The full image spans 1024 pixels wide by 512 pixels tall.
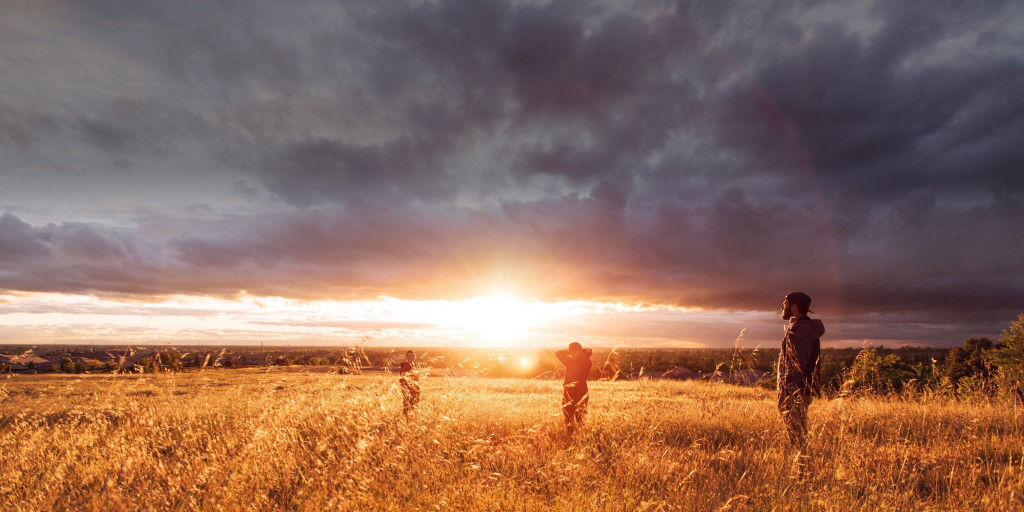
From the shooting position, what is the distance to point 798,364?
7.11 metres

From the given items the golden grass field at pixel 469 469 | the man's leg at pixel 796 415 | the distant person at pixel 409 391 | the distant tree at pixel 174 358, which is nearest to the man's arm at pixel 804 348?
the man's leg at pixel 796 415

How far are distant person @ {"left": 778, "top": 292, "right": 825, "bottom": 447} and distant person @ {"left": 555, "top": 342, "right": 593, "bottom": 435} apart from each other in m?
3.01

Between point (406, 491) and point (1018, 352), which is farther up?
point (1018, 352)

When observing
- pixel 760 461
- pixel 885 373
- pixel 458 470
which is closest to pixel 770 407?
pixel 760 461

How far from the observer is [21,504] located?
5.21 meters

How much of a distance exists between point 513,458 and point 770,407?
23.5ft

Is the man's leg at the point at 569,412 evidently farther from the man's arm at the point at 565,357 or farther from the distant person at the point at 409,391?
the distant person at the point at 409,391

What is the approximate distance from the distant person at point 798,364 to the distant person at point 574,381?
9.89 ft

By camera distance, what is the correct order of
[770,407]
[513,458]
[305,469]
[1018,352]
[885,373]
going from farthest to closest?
[885,373] → [1018,352] → [770,407] → [513,458] → [305,469]

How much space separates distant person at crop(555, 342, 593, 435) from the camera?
8.48 metres

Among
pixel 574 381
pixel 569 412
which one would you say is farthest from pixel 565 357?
pixel 569 412

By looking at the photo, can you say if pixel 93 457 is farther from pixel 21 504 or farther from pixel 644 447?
pixel 644 447

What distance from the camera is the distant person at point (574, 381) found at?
8484mm

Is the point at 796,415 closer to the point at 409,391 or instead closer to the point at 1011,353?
the point at 409,391
